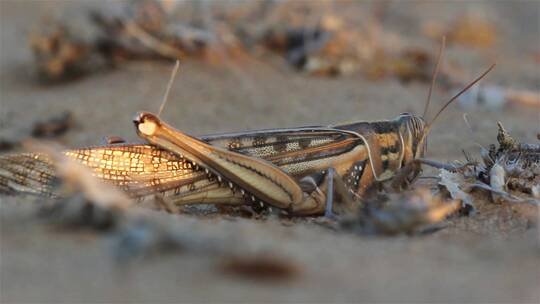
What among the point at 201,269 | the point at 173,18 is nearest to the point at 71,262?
the point at 201,269

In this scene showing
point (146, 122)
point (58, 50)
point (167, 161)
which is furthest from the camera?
point (58, 50)

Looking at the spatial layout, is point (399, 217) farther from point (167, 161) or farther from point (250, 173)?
point (167, 161)

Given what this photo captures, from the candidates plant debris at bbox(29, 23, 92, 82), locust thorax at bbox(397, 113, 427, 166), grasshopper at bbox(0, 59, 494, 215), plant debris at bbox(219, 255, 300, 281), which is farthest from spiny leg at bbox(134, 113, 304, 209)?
plant debris at bbox(29, 23, 92, 82)

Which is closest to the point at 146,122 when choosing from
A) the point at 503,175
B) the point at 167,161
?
the point at 167,161

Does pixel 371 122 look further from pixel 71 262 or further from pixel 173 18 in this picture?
pixel 173 18

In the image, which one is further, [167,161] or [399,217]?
[167,161]

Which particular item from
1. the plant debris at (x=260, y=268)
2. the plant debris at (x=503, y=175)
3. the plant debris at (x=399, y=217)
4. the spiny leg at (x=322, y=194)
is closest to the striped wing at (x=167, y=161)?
the spiny leg at (x=322, y=194)

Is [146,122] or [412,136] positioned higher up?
[146,122]

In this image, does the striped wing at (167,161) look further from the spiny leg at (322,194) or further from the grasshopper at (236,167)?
the spiny leg at (322,194)

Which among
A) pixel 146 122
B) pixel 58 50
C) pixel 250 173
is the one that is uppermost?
pixel 58 50

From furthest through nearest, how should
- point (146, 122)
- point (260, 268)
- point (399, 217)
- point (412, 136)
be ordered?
point (412, 136) < point (146, 122) < point (399, 217) < point (260, 268)
